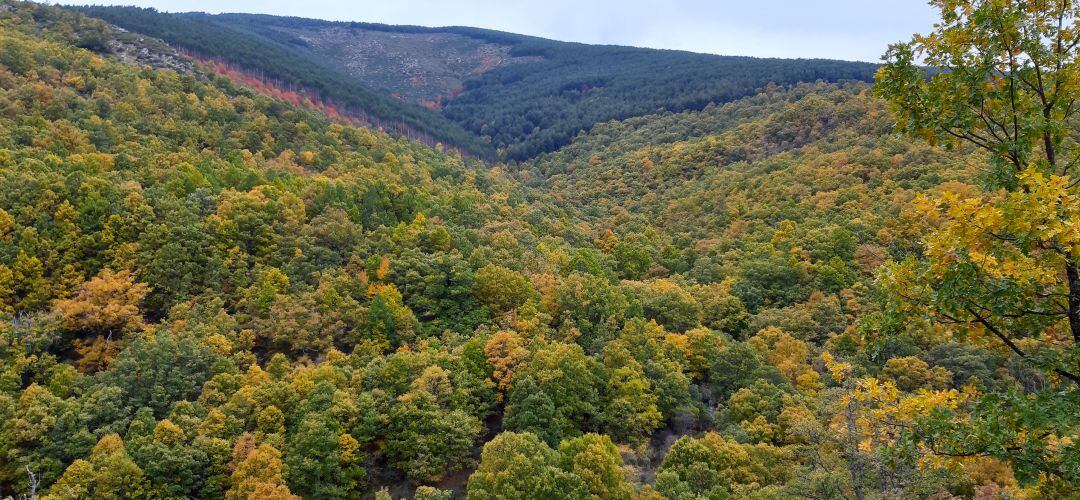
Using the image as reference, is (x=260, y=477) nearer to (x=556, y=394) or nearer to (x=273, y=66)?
(x=556, y=394)

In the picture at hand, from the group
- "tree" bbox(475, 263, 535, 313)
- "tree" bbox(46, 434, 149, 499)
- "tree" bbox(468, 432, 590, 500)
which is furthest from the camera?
"tree" bbox(475, 263, 535, 313)

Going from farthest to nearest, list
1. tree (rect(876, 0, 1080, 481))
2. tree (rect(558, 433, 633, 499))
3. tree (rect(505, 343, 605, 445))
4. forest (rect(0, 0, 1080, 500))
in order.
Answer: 1. tree (rect(505, 343, 605, 445))
2. tree (rect(558, 433, 633, 499))
3. forest (rect(0, 0, 1080, 500))
4. tree (rect(876, 0, 1080, 481))

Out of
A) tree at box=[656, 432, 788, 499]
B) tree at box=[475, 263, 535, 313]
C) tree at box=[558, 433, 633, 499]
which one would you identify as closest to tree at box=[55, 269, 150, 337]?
tree at box=[475, 263, 535, 313]

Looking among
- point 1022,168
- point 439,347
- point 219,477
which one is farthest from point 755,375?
point 1022,168

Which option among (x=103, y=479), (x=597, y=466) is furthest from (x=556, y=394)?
(x=103, y=479)

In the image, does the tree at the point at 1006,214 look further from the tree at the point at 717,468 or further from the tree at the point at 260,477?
the tree at the point at 260,477

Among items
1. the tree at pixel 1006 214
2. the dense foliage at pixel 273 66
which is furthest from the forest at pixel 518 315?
the dense foliage at pixel 273 66

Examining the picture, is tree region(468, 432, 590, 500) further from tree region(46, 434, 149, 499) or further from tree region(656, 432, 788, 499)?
tree region(46, 434, 149, 499)
